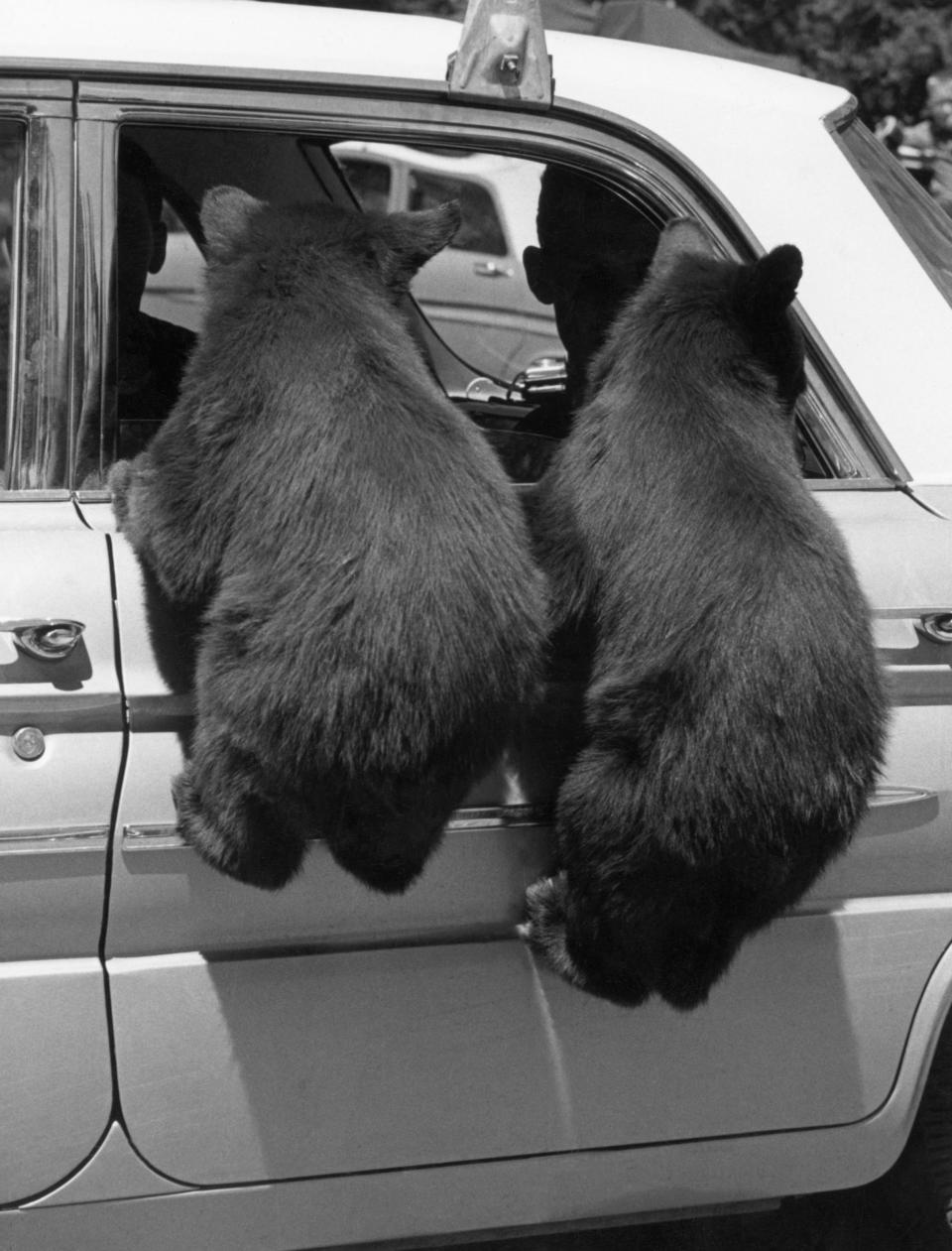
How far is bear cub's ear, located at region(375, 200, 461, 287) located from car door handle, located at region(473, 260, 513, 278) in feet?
15.1

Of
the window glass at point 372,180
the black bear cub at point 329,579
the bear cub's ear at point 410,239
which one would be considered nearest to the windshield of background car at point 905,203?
the bear cub's ear at point 410,239

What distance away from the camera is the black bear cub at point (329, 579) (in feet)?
6.54

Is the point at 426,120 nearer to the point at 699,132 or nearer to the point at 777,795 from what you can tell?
the point at 699,132

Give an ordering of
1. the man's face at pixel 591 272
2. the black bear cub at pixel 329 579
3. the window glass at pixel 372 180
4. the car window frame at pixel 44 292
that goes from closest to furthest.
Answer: the black bear cub at pixel 329 579
the car window frame at pixel 44 292
the man's face at pixel 591 272
the window glass at pixel 372 180

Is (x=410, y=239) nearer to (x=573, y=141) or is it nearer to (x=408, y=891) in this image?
(x=573, y=141)

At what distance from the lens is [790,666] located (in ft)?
6.85

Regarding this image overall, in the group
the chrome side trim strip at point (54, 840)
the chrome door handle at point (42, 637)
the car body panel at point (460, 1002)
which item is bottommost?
the car body panel at point (460, 1002)

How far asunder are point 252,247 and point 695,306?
71cm

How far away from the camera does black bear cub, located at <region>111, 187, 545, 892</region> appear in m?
1.99

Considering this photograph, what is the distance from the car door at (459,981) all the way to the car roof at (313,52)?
0.19 ft

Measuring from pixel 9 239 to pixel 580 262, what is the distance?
45.4 inches

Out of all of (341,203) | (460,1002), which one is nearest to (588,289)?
(341,203)

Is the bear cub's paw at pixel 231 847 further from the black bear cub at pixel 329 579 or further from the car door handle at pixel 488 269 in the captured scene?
the car door handle at pixel 488 269

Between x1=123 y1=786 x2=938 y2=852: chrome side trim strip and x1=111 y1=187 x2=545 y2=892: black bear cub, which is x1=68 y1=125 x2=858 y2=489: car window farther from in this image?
x1=123 y1=786 x2=938 y2=852: chrome side trim strip
